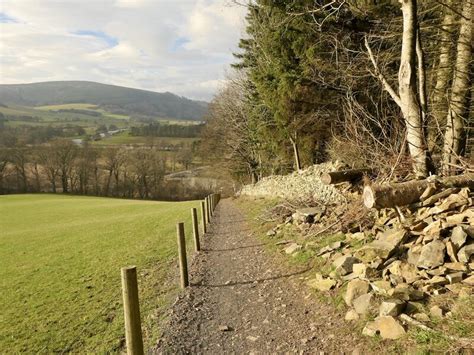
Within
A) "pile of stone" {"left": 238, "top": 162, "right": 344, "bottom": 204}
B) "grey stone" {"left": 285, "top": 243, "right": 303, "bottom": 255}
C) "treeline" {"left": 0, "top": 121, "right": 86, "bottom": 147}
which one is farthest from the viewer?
"treeline" {"left": 0, "top": 121, "right": 86, "bottom": 147}

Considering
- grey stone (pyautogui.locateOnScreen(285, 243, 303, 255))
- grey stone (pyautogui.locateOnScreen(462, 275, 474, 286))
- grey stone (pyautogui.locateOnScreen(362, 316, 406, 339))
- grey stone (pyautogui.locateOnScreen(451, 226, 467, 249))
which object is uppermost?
grey stone (pyautogui.locateOnScreen(451, 226, 467, 249))

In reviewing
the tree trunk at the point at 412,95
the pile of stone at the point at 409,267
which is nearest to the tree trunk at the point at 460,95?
the tree trunk at the point at 412,95

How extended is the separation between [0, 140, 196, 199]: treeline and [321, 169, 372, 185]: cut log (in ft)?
191

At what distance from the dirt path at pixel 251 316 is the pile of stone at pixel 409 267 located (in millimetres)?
423

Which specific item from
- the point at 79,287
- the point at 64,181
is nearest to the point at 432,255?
the point at 79,287

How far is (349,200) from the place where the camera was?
9758 mm

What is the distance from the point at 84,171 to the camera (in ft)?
216

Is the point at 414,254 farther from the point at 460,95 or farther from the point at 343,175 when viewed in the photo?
the point at 460,95

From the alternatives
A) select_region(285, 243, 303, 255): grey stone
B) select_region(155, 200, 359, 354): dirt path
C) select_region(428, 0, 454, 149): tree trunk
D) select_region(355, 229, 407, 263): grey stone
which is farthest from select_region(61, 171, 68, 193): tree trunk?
select_region(355, 229, 407, 263): grey stone

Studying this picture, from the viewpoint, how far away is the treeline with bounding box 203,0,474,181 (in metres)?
8.05

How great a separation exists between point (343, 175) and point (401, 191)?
10.9ft

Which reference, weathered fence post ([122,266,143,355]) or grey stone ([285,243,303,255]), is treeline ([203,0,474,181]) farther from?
weathered fence post ([122,266,143,355])

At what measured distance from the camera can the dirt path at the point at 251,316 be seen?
4926 mm

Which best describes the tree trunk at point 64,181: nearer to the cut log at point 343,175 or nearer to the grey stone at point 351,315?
the cut log at point 343,175
